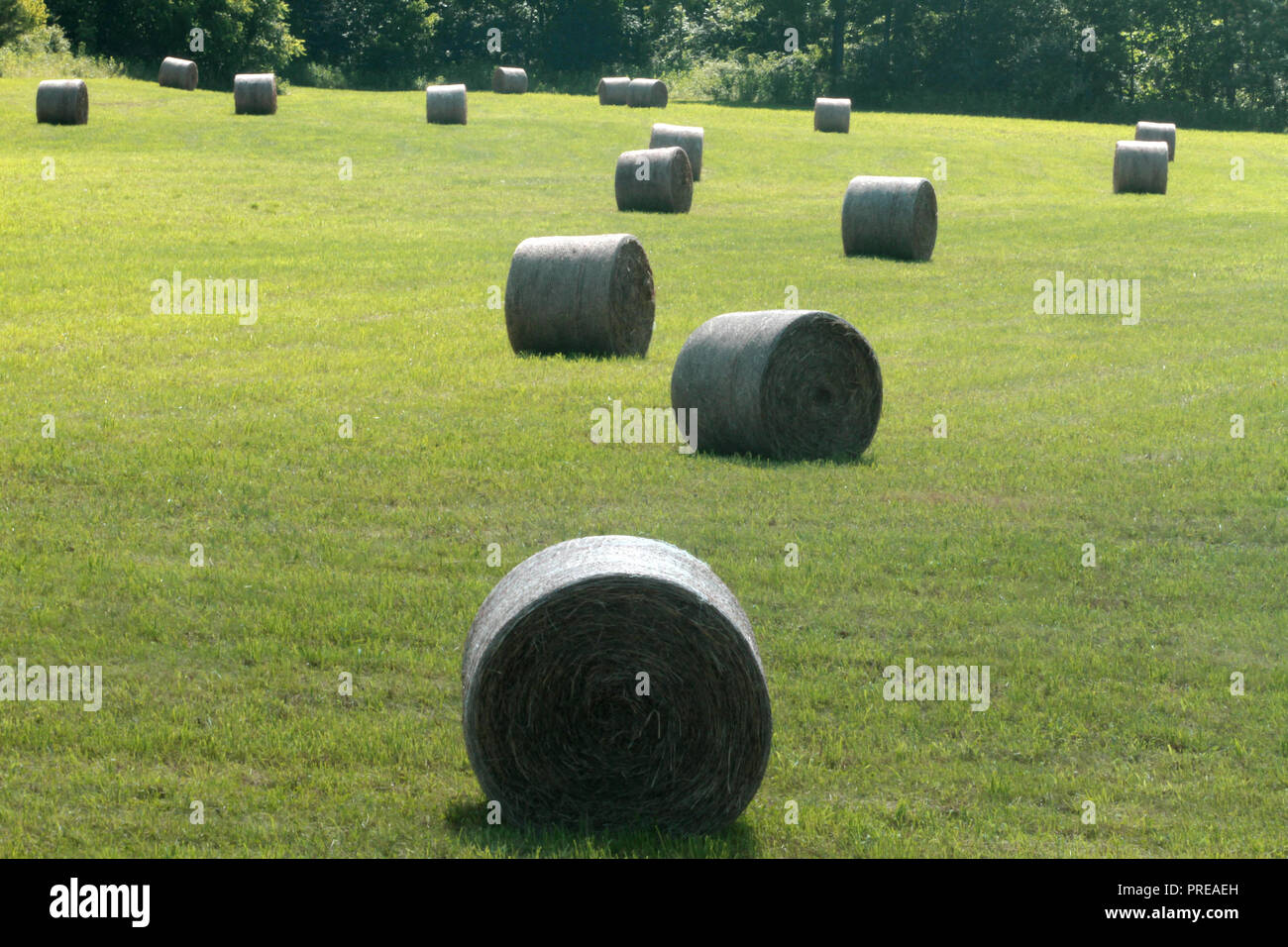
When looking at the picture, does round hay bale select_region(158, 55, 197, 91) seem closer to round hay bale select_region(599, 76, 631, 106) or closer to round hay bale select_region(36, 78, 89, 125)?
round hay bale select_region(36, 78, 89, 125)

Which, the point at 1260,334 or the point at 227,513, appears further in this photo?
the point at 1260,334

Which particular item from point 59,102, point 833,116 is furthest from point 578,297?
point 833,116

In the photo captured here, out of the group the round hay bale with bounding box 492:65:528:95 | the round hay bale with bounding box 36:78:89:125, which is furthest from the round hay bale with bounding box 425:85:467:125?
the round hay bale with bounding box 492:65:528:95

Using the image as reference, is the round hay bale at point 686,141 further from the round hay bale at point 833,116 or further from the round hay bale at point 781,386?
the round hay bale at point 781,386

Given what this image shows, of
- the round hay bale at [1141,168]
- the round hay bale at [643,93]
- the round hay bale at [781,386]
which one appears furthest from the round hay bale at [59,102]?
the round hay bale at [781,386]

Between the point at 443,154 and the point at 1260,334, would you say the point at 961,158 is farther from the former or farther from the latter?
the point at 1260,334

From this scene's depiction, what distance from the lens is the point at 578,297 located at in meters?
18.1

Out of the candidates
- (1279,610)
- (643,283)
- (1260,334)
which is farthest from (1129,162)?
(1279,610)

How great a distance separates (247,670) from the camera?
341 inches

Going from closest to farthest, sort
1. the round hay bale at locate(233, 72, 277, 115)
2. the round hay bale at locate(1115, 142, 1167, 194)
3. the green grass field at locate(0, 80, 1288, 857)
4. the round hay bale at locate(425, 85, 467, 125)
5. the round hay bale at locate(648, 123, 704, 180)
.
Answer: the green grass field at locate(0, 80, 1288, 857)
the round hay bale at locate(648, 123, 704, 180)
the round hay bale at locate(1115, 142, 1167, 194)
the round hay bale at locate(233, 72, 277, 115)
the round hay bale at locate(425, 85, 467, 125)

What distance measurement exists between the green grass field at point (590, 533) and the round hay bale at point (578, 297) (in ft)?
1.48

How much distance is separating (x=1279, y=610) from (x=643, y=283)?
10.1 metres

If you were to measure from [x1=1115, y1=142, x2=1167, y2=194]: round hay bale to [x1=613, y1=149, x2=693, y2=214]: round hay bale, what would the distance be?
1410cm

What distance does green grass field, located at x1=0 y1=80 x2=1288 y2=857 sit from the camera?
7.17 meters
